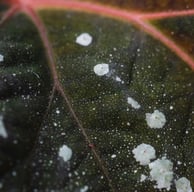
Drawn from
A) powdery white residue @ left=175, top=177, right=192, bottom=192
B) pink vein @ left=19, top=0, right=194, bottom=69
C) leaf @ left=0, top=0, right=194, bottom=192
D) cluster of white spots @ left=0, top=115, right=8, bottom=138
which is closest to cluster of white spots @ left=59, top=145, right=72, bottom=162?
leaf @ left=0, top=0, right=194, bottom=192

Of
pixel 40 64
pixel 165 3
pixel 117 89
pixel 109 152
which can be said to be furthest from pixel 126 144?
pixel 165 3

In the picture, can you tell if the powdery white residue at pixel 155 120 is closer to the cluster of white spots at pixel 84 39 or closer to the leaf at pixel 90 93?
the leaf at pixel 90 93

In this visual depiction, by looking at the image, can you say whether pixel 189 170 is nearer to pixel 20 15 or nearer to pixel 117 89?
pixel 117 89


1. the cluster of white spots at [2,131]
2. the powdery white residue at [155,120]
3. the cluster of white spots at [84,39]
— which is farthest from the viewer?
the cluster of white spots at [84,39]

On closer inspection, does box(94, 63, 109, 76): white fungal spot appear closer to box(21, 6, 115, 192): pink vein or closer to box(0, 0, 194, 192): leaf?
box(0, 0, 194, 192): leaf

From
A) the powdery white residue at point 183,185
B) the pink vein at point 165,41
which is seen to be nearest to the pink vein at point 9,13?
the pink vein at point 165,41

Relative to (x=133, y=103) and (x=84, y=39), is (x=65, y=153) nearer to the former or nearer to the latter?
(x=133, y=103)
